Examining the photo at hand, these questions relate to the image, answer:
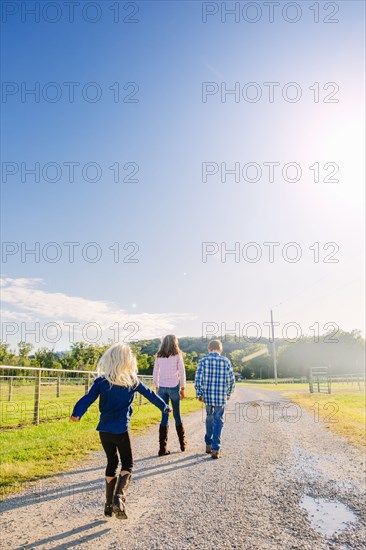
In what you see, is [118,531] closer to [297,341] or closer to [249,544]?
[249,544]

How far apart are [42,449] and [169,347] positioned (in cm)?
296

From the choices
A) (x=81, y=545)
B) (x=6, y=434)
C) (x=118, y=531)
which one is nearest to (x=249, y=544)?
(x=118, y=531)

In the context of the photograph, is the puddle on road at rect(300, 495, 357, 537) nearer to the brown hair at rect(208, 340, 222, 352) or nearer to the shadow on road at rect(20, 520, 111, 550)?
the shadow on road at rect(20, 520, 111, 550)

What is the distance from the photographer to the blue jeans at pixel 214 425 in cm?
682

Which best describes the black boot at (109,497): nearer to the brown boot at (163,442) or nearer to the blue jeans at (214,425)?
the brown boot at (163,442)

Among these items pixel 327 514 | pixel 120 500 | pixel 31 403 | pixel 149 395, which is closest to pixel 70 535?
pixel 120 500

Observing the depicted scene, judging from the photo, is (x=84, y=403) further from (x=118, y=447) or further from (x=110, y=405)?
(x=118, y=447)

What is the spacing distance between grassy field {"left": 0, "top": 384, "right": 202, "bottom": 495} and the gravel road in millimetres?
333

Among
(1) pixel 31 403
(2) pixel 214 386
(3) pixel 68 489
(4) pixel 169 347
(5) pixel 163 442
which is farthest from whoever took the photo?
(1) pixel 31 403

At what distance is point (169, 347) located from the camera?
298 inches

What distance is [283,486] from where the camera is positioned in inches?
198

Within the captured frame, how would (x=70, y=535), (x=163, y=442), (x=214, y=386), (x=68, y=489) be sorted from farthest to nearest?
1. (x=214, y=386)
2. (x=163, y=442)
3. (x=68, y=489)
4. (x=70, y=535)

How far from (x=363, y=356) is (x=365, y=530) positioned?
10372 cm

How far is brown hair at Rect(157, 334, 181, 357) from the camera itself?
7.54 metres
